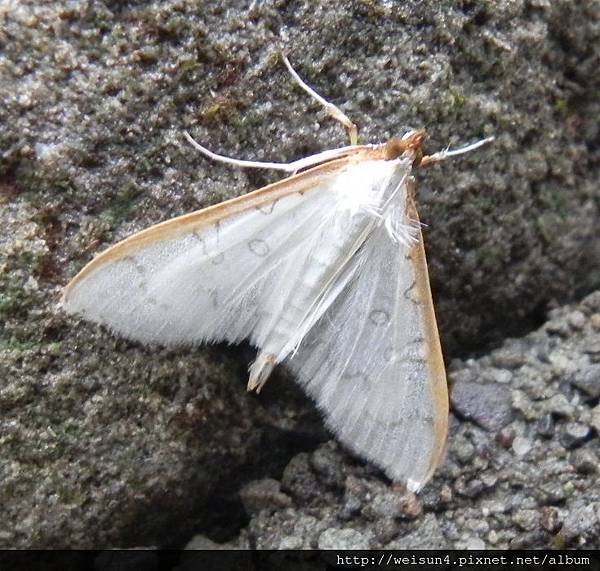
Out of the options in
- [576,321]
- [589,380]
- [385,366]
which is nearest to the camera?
[385,366]

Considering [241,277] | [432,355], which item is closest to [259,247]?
[241,277]

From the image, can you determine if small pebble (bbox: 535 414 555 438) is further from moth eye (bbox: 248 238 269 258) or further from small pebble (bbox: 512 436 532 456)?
moth eye (bbox: 248 238 269 258)

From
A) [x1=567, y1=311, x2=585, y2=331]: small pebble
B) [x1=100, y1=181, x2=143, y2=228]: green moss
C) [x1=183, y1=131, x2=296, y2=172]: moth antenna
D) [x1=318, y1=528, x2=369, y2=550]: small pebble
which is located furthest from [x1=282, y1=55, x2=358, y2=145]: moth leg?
[x1=318, y1=528, x2=369, y2=550]: small pebble

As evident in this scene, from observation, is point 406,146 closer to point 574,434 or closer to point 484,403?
point 484,403

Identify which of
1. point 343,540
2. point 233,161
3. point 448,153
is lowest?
point 343,540

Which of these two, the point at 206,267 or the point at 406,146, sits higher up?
the point at 406,146

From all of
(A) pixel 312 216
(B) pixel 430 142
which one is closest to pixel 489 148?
(B) pixel 430 142

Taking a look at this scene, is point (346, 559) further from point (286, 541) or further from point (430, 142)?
point (430, 142)
